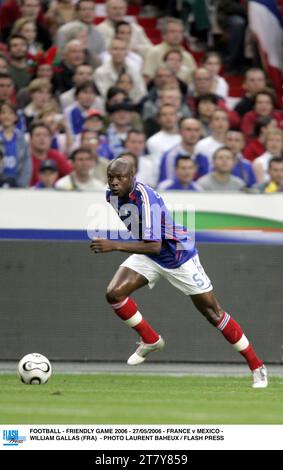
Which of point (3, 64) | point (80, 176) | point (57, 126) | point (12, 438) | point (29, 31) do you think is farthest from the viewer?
point (29, 31)

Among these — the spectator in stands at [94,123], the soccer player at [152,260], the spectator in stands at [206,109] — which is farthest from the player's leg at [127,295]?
the spectator in stands at [206,109]

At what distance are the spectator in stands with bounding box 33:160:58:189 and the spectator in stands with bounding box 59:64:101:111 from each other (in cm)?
159

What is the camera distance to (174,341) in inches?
582

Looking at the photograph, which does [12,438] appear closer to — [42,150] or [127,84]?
[42,150]

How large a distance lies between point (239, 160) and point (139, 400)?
524 centimetres

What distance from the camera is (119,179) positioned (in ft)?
38.5

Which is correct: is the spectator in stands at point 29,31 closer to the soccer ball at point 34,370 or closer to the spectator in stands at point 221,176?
the spectator in stands at point 221,176

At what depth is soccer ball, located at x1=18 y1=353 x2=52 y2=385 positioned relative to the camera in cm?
1204

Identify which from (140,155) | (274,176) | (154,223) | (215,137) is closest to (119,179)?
(154,223)

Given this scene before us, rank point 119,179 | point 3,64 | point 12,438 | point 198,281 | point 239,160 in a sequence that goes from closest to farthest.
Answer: point 12,438 < point 119,179 < point 198,281 < point 239,160 < point 3,64

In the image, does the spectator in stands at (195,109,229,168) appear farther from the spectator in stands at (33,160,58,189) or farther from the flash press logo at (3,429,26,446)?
the flash press logo at (3,429,26,446)

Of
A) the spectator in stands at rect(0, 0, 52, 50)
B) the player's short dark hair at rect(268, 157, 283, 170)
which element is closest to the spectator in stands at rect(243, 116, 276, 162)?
the player's short dark hair at rect(268, 157, 283, 170)
